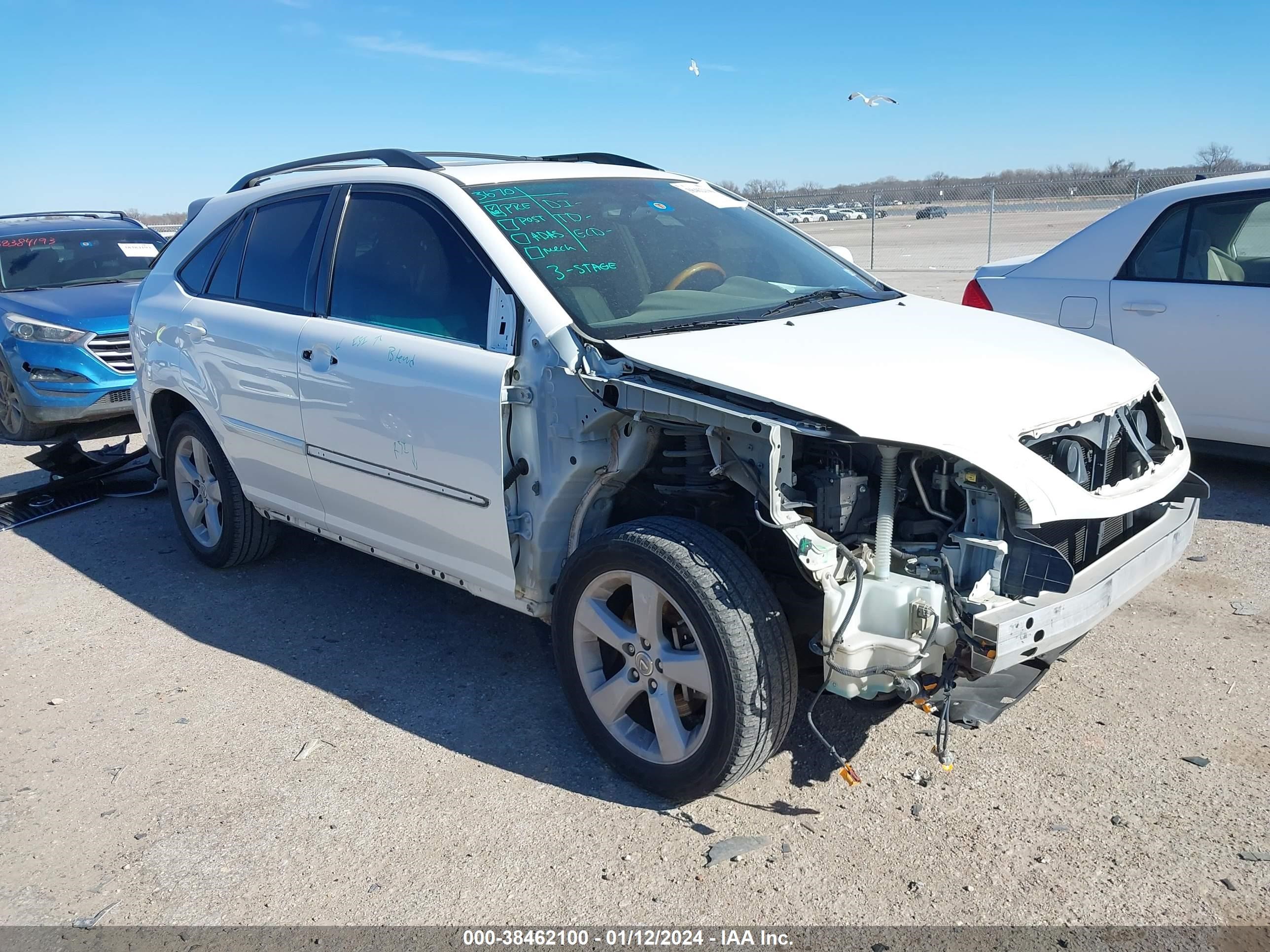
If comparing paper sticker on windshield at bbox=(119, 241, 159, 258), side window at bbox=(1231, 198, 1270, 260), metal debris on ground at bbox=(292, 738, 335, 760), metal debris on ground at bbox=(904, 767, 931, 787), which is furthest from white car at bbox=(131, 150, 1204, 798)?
paper sticker on windshield at bbox=(119, 241, 159, 258)

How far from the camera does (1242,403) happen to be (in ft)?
17.6

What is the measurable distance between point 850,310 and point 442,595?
2.36 meters

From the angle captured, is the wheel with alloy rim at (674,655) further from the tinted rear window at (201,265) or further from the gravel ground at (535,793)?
the tinted rear window at (201,265)

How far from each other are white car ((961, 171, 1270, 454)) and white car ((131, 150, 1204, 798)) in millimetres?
2131

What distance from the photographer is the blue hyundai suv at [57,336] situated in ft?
25.5

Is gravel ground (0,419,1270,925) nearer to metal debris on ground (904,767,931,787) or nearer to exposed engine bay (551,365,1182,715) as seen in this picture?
metal debris on ground (904,767,931,787)

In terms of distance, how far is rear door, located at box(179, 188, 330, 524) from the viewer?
4.34 metres

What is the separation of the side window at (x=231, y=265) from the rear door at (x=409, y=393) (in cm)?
88

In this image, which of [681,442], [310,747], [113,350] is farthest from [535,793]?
[113,350]

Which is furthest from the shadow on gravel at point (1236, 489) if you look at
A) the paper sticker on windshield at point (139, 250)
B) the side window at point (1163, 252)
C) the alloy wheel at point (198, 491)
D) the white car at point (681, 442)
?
the paper sticker on windshield at point (139, 250)

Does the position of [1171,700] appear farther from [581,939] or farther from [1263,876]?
[581,939]

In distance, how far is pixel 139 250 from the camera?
9.46 metres

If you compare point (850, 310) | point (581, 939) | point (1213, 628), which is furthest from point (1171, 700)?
point (581, 939)

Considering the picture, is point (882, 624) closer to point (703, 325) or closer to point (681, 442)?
point (681, 442)
